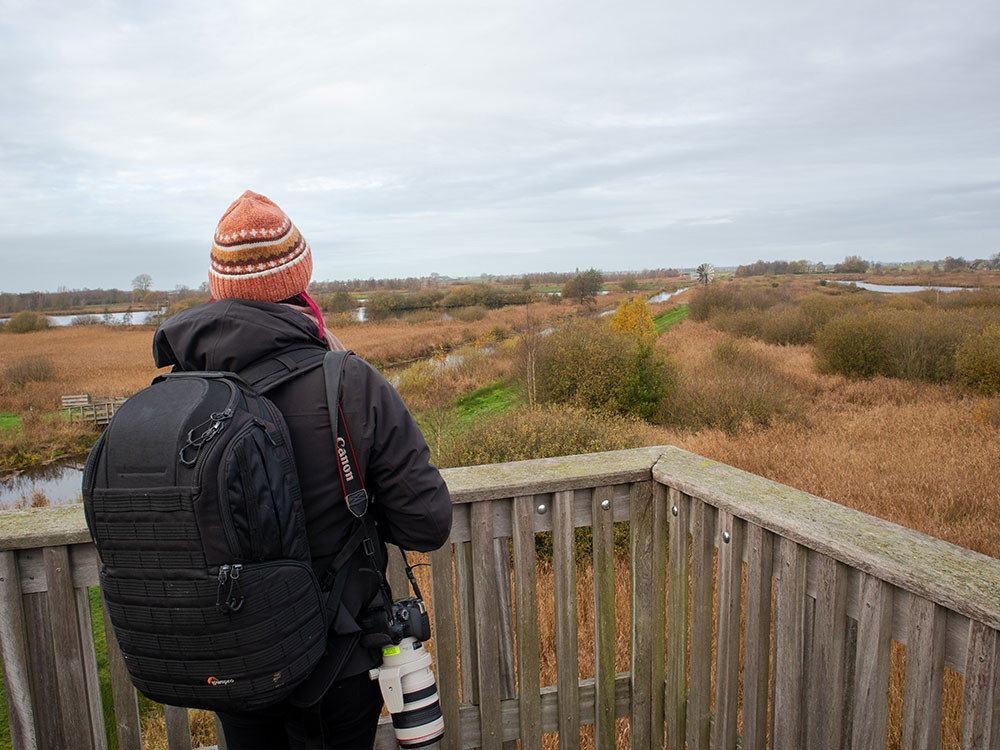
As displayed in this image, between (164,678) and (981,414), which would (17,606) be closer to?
(164,678)

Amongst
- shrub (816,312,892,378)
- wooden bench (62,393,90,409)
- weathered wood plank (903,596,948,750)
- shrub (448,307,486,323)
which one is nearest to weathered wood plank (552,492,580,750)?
weathered wood plank (903,596,948,750)

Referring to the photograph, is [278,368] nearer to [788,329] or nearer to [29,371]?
[788,329]

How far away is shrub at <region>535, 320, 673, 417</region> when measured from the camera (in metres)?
15.5

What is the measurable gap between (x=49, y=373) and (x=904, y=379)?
112 feet

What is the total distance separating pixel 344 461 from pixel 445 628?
0.93 metres

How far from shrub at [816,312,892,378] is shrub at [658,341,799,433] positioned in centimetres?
345

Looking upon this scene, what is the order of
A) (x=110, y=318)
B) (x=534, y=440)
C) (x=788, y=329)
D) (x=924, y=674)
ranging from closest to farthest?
1. (x=924, y=674)
2. (x=534, y=440)
3. (x=788, y=329)
4. (x=110, y=318)

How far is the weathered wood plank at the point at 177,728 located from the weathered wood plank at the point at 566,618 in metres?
1.16

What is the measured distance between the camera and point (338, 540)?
1431 millimetres

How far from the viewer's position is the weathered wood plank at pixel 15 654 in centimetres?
177

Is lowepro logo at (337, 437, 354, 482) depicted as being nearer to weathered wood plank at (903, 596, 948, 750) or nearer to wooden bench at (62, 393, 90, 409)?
weathered wood plank at (903, 596, 948, 750)

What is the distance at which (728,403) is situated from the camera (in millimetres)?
13578

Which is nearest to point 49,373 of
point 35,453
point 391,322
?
point 35,453

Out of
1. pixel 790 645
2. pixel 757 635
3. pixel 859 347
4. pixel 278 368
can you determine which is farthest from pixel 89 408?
pixel 790 645
